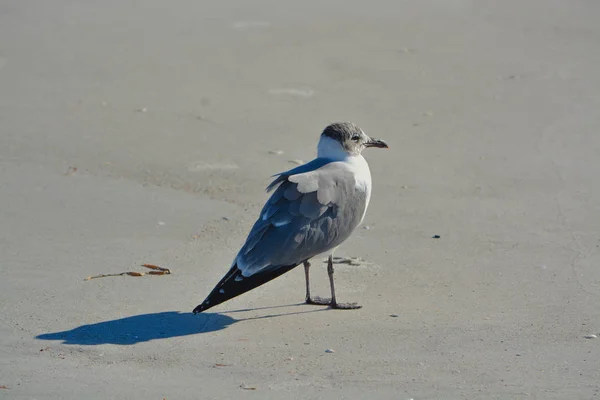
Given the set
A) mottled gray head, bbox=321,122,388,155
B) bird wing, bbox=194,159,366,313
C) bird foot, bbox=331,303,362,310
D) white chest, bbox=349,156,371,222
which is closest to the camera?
bird wing, bbox=194,159,366,313

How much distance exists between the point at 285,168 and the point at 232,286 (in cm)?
288

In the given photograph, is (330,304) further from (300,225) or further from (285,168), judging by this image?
(285,168)

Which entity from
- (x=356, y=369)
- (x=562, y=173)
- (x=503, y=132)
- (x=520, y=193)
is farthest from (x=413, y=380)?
(x=503, y=132)

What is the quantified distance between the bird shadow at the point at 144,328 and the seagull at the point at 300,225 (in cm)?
19

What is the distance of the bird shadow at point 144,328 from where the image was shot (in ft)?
17.8

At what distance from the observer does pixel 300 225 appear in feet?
19.0

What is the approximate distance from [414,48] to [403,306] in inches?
231

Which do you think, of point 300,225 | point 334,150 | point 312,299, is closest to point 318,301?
point 312,299

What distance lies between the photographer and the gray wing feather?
18.6 feet

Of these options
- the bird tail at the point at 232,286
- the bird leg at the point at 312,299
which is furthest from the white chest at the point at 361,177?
the bird tail at the point at 232,286

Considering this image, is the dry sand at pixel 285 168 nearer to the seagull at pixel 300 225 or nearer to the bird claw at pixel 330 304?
the bird claw at pixel 330 304

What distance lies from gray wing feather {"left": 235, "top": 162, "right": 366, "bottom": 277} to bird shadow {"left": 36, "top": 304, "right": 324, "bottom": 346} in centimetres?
40

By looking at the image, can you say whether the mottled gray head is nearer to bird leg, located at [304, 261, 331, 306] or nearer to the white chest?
the white chest

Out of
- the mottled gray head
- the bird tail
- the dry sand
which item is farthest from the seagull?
the dry sand
